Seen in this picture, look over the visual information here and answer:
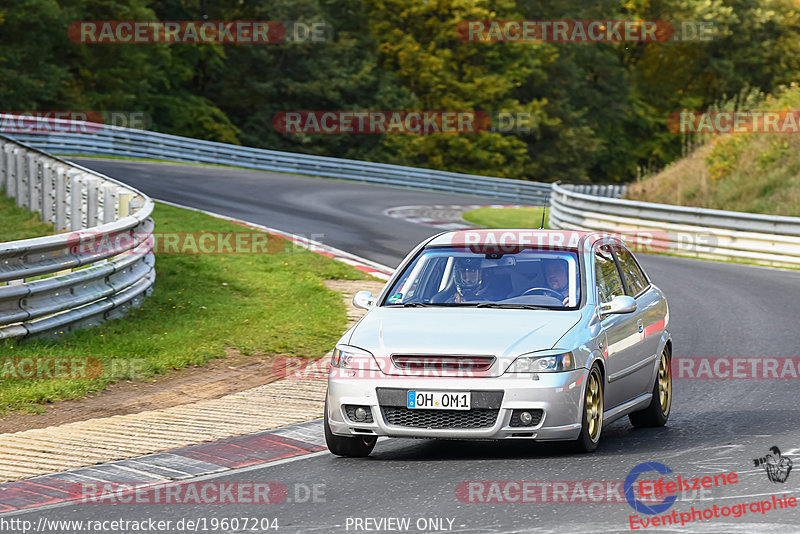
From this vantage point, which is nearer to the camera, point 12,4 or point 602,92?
point 12,4

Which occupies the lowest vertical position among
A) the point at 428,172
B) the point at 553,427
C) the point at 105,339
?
the point at 428,172

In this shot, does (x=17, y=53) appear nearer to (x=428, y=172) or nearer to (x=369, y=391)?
(x=428, y=172)

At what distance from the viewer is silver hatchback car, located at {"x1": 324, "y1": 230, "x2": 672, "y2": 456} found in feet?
25.0

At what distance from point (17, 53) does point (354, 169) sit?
1435cm

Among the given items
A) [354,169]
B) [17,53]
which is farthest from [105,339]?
[17,53]

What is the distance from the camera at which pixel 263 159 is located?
4241 centimetres

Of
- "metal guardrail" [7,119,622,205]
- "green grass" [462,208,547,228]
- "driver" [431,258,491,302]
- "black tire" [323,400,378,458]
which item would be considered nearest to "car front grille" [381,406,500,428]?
"black tire" [323,400,378,458]

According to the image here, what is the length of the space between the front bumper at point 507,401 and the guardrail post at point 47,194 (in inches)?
552

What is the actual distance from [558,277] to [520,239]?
2.02ft

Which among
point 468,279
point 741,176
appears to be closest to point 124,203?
point 468,279

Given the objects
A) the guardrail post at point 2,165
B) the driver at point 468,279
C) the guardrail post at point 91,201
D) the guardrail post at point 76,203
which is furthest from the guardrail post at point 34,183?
the driver at point 468,279

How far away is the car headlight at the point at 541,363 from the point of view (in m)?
7.62

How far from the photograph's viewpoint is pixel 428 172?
4309 centimetres

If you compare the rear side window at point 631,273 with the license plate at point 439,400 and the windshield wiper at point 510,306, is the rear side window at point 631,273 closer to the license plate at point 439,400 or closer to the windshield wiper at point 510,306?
the windshield wiper at point 510,306
